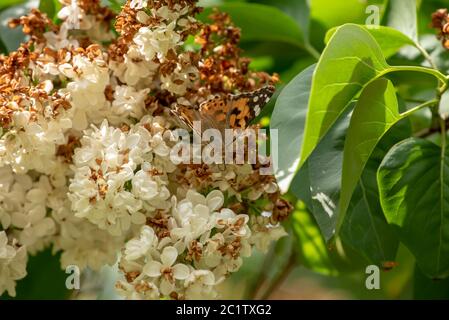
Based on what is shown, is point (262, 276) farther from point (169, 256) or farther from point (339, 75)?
point (339, 75)

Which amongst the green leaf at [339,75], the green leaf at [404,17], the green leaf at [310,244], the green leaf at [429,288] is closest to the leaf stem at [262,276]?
the green leaf at [310,244]

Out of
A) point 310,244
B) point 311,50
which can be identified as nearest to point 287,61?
point 311,50

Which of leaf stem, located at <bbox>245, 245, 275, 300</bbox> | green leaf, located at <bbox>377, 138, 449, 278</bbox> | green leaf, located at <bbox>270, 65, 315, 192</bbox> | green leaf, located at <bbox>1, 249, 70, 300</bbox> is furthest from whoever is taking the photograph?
leaf stem, located at <bbox>245, 245, 275, 300</bbox>

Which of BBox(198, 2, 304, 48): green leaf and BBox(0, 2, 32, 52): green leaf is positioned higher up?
BBox(0, 2, 32, 52): green leaf

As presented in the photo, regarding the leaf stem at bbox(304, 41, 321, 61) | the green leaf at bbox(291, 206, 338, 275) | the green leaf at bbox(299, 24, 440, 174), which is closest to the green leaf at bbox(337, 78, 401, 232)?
the green leaf at bbox(299, 24, 440, 174)

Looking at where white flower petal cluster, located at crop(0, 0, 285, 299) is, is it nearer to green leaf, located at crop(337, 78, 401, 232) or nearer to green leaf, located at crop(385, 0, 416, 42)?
green leaf, located at crop(337, 78, 401, 232)

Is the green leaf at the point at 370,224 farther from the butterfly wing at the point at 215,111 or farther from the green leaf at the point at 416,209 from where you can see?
the butterfly wing at the point at 215,111
